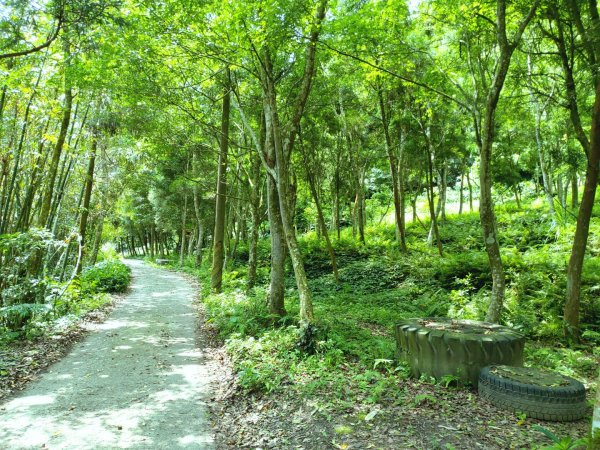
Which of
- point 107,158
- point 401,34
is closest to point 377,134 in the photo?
point 401,34

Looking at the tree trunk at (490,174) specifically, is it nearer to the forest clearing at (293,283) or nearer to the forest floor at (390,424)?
the forest clearing at (293,283)

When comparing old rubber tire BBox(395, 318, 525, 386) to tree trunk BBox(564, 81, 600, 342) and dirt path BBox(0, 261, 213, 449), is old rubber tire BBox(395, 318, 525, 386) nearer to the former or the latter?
dirt path BBox(0, 261, 213, 449)

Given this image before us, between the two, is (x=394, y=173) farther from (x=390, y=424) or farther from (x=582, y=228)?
(x=390, y=424)

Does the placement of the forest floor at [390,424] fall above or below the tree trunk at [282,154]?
below

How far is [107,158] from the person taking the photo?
762 inches

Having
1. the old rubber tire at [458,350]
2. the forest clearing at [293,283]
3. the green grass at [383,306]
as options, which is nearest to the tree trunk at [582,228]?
the forest clearing at [293,283]

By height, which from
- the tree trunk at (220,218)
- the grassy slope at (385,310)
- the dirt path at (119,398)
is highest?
the tree trunk at (220,218)

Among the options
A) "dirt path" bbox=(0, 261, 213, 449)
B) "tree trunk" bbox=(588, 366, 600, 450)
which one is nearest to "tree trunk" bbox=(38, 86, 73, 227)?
"dirt path" bbox=(0, 261, 213, 449)

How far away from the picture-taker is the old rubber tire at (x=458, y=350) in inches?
202

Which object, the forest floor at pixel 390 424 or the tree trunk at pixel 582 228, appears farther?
the tree trunk at pixel 582 228

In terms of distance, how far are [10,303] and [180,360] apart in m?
4.37

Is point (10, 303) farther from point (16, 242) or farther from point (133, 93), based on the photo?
point (133, 93)

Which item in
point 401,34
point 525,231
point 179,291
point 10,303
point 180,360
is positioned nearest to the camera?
point 180,360

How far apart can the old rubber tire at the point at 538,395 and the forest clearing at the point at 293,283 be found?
2cm
